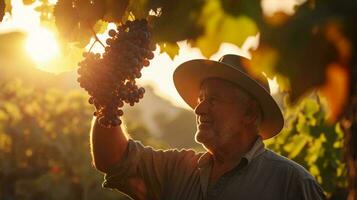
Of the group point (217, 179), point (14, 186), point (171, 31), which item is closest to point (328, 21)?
point (171, 31)

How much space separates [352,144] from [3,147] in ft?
92.7

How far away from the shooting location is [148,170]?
4.87 metres

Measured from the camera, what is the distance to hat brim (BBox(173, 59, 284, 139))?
4.97 metres

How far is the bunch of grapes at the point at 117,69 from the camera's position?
11.6 ft

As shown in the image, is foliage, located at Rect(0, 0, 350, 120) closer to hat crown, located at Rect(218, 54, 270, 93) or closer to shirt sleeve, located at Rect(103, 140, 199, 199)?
shirt sleeve, located at Rect(103, 140, 199, 199)

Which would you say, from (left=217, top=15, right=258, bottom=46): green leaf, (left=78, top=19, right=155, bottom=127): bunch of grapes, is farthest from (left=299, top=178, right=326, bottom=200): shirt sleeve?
(left=217, top=15, right=258, bottom=46): green leaf

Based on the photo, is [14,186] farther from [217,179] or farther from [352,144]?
[352,144]

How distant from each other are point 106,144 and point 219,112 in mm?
859

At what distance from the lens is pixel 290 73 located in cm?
183

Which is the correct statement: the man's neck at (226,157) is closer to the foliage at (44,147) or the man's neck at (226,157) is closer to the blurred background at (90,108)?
the blurred background at (90,108)

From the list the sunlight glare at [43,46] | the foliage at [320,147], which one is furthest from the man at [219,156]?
the foliage at [320,147]

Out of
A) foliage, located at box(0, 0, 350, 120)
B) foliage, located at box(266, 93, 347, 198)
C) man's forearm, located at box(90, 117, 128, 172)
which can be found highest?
foliage, located at box(266, 93, 347, 198)

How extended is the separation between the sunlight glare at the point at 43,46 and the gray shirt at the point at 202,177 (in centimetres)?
97

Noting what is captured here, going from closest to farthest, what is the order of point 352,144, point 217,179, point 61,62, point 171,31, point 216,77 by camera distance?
point 352,144, point 171,31, point 61,62, point 217,179, point 216,77
